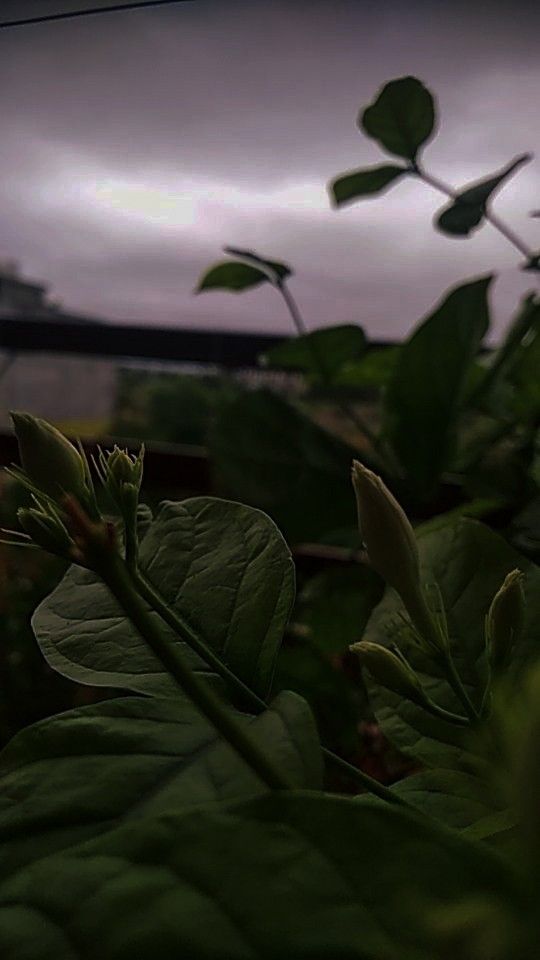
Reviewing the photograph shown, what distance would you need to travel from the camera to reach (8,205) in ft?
5.75

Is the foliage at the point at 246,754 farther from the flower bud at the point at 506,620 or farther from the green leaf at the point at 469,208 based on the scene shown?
the green leaf at the point at 469,208

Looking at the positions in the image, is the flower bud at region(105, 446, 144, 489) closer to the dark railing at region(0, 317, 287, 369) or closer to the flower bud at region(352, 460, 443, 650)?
the flower bud at region(352, 460, 443, 650)

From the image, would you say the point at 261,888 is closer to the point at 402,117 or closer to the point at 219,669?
the point at 219,669

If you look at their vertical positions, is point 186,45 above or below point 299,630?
above

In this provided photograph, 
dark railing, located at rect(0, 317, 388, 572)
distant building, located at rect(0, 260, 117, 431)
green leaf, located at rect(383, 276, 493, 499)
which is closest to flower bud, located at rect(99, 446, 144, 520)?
green leaf, located at rect(383, 276, 493, 499)

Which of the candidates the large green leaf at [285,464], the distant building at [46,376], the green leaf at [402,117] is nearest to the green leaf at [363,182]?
the green leaf at [402,117]

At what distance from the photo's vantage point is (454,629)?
18 centimetres

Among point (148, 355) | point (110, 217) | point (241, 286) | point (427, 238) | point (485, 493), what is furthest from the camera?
point (110, 217)

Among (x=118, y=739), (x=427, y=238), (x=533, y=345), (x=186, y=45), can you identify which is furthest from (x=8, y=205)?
(x=118, y=739)

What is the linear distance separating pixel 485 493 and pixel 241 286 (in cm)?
18

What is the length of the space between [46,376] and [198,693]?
1727 mm

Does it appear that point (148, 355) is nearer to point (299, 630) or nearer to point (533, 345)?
point (299, 630)

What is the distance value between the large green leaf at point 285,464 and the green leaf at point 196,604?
212mm

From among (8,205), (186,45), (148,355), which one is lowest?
(148,355)
